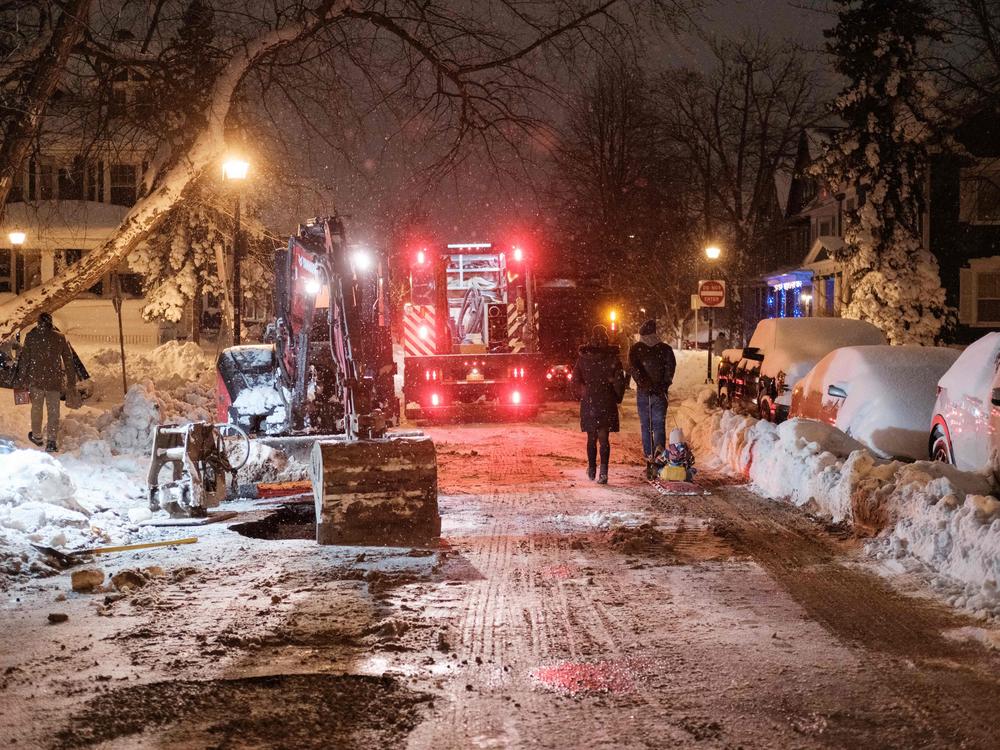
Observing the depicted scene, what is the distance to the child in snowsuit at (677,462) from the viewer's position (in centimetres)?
1155

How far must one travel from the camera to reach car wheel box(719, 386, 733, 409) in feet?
66.6

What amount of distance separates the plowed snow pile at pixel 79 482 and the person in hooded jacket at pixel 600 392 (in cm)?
501

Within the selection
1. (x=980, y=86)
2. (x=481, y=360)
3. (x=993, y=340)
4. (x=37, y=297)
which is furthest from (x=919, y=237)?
(x=37, y=297)

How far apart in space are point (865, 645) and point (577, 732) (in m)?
2.05

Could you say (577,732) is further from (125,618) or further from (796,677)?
(125,618)

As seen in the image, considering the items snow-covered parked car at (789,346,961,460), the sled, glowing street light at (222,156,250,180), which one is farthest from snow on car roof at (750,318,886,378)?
glowing street light at (222,156,250,180)

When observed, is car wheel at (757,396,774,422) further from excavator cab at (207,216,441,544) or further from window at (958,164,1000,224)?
window at (958,164,1000,224)

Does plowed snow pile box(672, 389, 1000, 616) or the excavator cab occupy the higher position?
the excavator cab

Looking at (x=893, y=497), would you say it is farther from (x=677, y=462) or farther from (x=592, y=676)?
(x=592, y=676)

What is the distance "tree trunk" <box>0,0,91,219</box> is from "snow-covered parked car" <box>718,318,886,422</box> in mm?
10862

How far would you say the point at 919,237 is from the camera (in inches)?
1249

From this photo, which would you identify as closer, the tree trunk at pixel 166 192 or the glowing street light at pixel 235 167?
the tree trunk at pixel 166 192

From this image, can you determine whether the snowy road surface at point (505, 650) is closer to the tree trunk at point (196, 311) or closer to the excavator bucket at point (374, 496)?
the excavator bucket at point (374, 496)

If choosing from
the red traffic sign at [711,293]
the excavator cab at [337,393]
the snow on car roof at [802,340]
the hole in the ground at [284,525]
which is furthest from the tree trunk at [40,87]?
the red traffic sign at [711,293]
